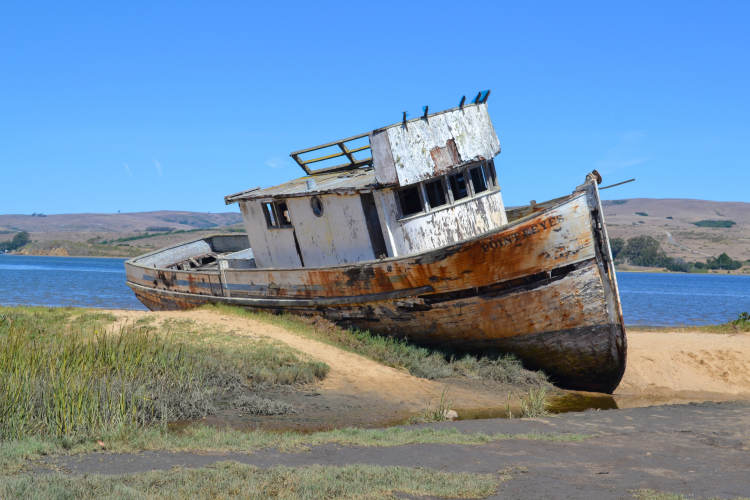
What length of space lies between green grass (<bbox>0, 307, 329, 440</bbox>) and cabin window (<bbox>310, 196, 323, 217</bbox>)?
10.4 feet

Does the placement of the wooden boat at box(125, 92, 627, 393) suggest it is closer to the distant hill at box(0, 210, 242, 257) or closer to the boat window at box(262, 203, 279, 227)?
the boat window at box(262, 203, 279, 227)

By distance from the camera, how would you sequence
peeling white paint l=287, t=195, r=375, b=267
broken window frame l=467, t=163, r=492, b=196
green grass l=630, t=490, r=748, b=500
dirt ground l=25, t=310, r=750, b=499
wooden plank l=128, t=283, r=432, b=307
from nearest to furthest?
Answer: 1. green grass l=630, t=490, r=748, b=500
2. dirt ground l=25, t=310, r=750, b=499
3. wooden plank l=128, t=283, r=432, b=307
4. peeling white paint l=287, t=195, r=375, b=267
5. broken window frame l=467, t=163, r=492, b=196

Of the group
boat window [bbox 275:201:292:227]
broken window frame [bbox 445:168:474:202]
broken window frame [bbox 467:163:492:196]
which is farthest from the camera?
boat window [bbox 275:201:292:227]

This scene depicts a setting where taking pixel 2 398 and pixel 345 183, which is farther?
pixel 345 183

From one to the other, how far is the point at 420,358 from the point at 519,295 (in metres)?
2.13

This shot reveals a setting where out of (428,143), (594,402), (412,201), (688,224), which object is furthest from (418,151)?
(688,224)

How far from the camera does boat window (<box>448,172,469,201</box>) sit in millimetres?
12195

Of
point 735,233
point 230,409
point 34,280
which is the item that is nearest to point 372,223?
point 230,409

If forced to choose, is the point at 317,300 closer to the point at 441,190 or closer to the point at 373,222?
the point at 373,222

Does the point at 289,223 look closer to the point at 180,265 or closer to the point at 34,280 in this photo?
the point at 180,265

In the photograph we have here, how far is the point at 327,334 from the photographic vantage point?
1177 centimetres

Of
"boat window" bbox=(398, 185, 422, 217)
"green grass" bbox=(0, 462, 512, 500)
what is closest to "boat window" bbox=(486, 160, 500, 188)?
"boat window" bbox=(398, 185, 422, 217)

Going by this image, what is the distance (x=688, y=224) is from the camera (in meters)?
113

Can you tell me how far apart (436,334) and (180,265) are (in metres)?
11.6
